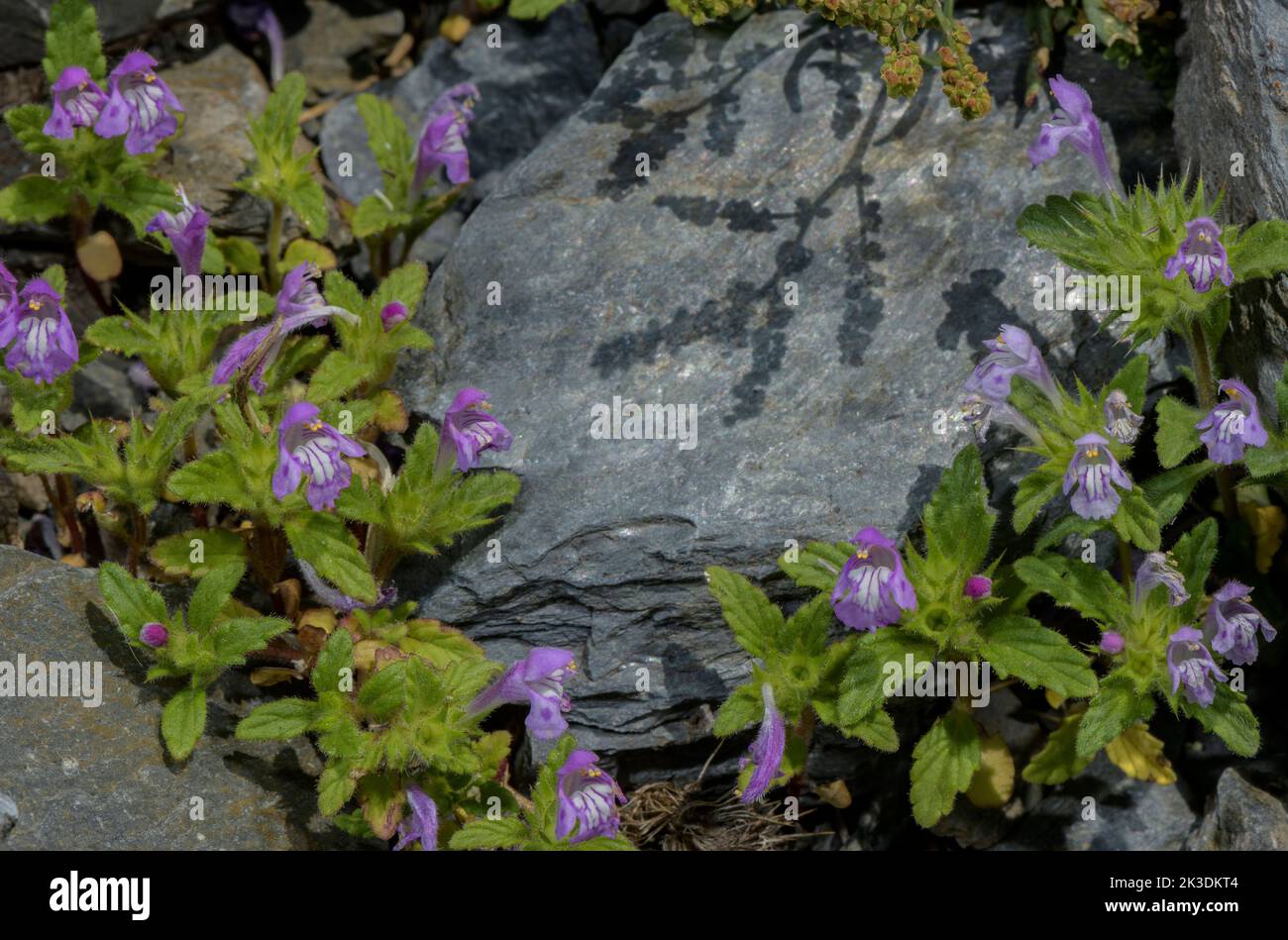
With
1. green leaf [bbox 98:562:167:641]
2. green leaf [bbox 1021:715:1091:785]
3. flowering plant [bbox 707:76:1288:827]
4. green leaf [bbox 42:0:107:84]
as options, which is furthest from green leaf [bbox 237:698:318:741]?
green leaf [bbox 42:0:107:84]

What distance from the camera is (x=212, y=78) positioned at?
7.55 m

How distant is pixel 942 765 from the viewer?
5.57 metres

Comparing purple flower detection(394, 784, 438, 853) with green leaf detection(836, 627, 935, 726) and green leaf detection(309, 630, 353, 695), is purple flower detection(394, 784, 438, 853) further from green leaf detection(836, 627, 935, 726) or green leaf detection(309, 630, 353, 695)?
green leaf detection(836, 627, 935, 726)

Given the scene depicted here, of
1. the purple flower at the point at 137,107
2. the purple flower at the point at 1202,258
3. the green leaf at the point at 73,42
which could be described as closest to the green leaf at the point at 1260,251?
the purple flower at the point at 1202,258

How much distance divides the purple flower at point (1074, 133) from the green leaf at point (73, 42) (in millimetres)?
4039

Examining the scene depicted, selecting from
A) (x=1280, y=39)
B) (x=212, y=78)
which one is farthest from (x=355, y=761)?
(x=1280, y=39)

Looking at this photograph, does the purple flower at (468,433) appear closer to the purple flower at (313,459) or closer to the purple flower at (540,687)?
the purple flower at (313,459)

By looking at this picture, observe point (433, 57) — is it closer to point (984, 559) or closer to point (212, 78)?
point (212, 78)

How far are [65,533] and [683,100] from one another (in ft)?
11.3

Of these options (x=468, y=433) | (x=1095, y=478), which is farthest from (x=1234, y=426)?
(x=468, y=433)

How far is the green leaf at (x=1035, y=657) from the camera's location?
5.19 metres

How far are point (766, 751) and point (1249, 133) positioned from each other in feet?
10.1

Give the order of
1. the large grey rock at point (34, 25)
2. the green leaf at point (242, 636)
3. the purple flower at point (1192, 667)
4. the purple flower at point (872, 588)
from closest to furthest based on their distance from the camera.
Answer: the purple flower at point (872, 588) → the purple flower at point (1192, 667) → the green leaf at point (242, 636) → the large grey rock at point (34, 25)

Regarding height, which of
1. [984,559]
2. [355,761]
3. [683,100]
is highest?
[683,100]
